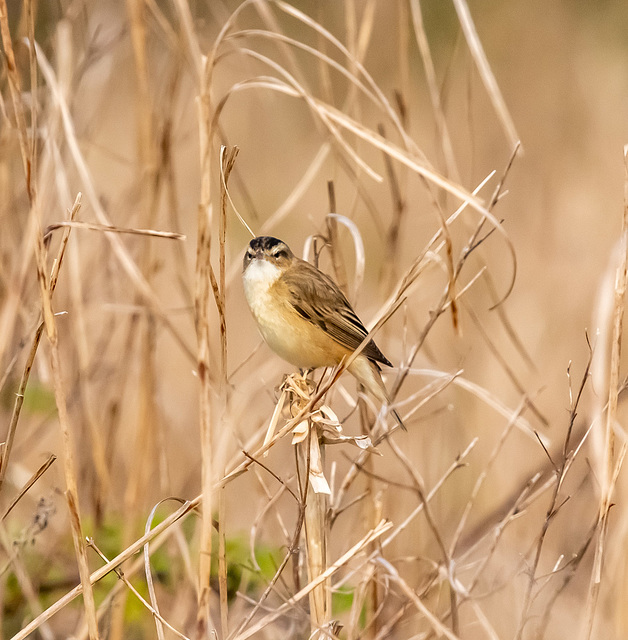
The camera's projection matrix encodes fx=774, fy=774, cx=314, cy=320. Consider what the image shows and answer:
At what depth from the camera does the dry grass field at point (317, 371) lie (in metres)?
1.55

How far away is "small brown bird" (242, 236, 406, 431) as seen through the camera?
288 cm

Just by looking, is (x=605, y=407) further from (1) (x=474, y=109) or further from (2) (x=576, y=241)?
(1) (x=474, y=109)

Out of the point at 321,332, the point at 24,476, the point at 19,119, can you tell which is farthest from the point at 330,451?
the point at 19,119

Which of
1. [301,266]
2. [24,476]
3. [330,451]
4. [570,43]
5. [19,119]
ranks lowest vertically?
[330,451]

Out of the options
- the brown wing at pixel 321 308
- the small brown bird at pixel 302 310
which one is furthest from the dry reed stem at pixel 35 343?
the brown wing at pixel 321 308

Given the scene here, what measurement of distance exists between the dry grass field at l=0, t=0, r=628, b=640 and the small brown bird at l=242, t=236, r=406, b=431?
130mm

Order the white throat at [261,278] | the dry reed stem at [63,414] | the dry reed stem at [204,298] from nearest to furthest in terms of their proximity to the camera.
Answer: the dry reed stem at [204,298] → the dry reed stem at [63,414] → the white throat at [261,278]

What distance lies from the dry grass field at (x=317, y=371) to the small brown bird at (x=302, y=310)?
0.43 feet

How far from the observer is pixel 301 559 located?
2.09 metres

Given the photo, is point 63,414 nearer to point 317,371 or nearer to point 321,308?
point 321,308

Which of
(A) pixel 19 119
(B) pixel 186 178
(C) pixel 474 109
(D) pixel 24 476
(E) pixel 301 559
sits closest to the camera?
(A) pixel 19 119

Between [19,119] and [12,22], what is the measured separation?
17.1 ft

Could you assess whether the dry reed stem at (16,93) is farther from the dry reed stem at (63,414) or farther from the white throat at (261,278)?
the white throat at (261,278)

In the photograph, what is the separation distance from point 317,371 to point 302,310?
0.64m
